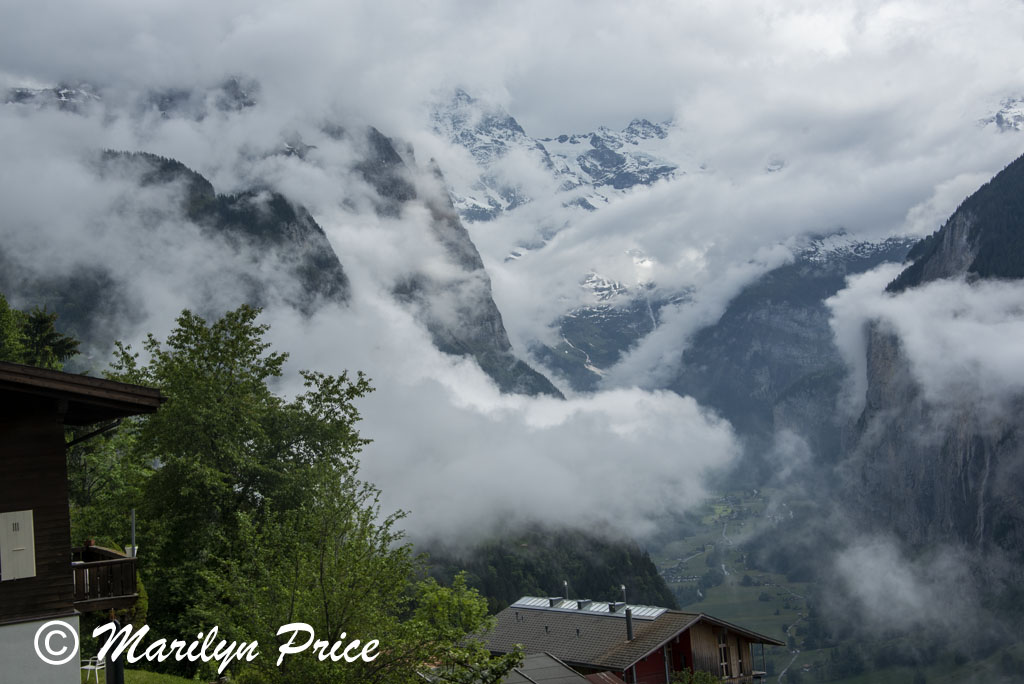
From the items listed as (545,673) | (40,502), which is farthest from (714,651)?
(40,502)

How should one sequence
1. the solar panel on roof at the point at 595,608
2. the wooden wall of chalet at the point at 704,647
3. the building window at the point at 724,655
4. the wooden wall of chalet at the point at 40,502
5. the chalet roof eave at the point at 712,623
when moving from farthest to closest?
the solar panel on roof at the point at 595,608 → the building window at the point at 724,655 → the wooden wall of chalet at the point at 704,647 → the chalet roof eave at the point at 712,623 → the wooden wall of chalet at the point at 40,502

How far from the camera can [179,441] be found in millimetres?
39438

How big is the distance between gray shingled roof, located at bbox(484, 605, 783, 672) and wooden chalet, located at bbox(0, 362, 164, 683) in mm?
40423

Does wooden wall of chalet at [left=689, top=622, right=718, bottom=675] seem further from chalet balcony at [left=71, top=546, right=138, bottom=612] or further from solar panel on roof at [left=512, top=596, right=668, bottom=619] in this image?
chalet balcony at [left=71, top=546, right=138, bottom=612]

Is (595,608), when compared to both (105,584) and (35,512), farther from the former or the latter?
(35,512)

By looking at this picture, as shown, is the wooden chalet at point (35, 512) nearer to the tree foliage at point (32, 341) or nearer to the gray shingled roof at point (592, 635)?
the tree foliage at point (32, 341)

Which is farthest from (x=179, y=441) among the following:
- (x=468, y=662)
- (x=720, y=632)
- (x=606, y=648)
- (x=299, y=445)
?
(x=720, y=632)

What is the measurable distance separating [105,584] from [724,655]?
52.6 m

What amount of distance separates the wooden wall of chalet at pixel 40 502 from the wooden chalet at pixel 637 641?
44398 millimetres

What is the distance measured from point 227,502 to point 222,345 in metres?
6.97

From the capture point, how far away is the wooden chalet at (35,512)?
21219 millimetres

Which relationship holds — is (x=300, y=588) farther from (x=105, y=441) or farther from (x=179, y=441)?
(x=105, y=441)

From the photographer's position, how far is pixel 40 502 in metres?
22.0

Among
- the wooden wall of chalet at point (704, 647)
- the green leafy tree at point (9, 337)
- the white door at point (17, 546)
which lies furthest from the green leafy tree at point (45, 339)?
the wooden wall of chalet at point (704, 647)
